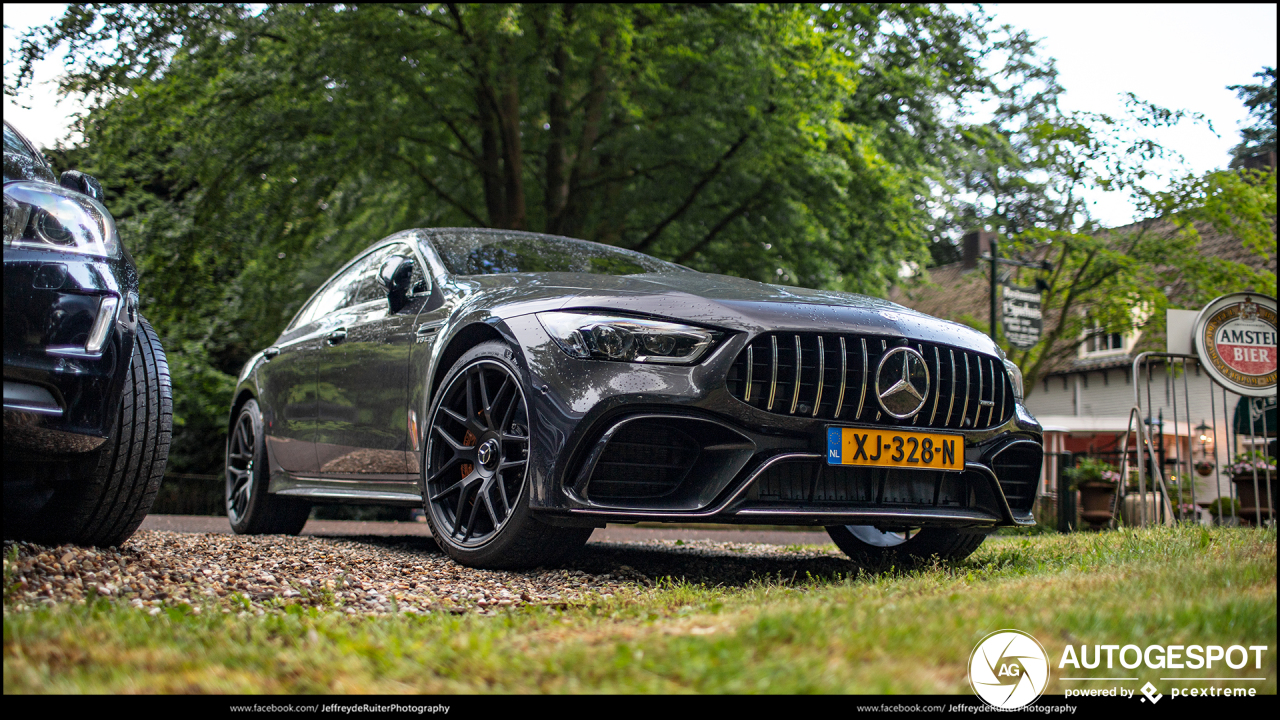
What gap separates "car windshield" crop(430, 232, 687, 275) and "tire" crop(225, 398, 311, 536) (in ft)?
6.00

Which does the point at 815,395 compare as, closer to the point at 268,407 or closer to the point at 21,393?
the point at 21,393

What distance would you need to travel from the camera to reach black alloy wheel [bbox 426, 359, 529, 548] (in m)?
3.75

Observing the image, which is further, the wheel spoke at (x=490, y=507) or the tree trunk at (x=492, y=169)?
the tree trunk at (x=492, y=169)

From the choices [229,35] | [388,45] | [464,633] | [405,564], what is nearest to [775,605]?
[464,633]

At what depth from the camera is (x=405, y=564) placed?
4.11 metres

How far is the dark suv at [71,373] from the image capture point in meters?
2.82

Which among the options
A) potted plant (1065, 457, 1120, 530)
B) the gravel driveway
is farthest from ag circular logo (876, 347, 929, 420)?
potted plant (1065, 457, 1120, 530)

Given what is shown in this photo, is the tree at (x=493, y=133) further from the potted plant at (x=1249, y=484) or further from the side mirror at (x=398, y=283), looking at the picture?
the side mirror at (x=398, y=283)

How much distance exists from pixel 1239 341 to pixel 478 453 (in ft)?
16.5

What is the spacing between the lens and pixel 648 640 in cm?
221

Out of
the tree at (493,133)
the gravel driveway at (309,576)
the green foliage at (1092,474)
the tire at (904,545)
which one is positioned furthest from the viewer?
the tree at (493,133)

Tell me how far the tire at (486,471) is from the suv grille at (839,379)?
2.66 ft

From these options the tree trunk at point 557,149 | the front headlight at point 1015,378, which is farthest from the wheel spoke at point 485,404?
the tree trunk at point 557,149

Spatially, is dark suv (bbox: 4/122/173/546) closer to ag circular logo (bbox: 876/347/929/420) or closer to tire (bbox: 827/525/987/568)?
ag circular logo (bbox: 876/347/929/420)
